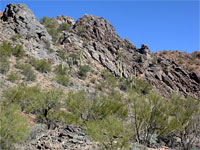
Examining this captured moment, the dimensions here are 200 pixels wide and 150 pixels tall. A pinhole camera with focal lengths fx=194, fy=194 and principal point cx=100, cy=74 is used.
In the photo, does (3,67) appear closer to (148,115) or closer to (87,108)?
(87,108)

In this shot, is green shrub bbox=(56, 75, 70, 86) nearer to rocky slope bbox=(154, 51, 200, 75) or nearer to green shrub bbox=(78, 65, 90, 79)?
green shrub bbox=(78, 65, 90, 79)

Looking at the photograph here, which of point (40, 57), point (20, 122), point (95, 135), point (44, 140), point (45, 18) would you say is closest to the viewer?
point (20, 122)

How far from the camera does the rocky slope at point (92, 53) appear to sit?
27.8 meters

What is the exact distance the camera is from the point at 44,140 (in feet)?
29.6

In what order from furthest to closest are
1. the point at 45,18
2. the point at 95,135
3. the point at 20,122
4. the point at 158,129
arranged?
the point at 45,18 → the point at 158,129 → the point at 95,135 → the point at 20,122

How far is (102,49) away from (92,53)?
2.74 m

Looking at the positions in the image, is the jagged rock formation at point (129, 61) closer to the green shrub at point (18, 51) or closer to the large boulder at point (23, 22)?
the large boulder at point (23, 22)

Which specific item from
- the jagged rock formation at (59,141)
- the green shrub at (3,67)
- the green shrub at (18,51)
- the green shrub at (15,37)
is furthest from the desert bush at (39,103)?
the green shrub at (15,37)

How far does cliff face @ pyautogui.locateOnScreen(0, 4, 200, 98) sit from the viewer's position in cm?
2973

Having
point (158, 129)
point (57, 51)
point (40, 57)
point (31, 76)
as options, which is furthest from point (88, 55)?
point (158, 129)

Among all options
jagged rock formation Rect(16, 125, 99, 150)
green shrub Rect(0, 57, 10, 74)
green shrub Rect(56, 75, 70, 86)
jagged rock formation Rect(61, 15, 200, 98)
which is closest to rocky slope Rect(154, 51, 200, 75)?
jagged rock formation Rect(61, 15, 200, 98)

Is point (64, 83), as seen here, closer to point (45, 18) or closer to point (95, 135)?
point (95, 135)

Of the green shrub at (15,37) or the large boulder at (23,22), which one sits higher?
the large boulder at (23,22)

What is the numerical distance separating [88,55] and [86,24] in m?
11.3
